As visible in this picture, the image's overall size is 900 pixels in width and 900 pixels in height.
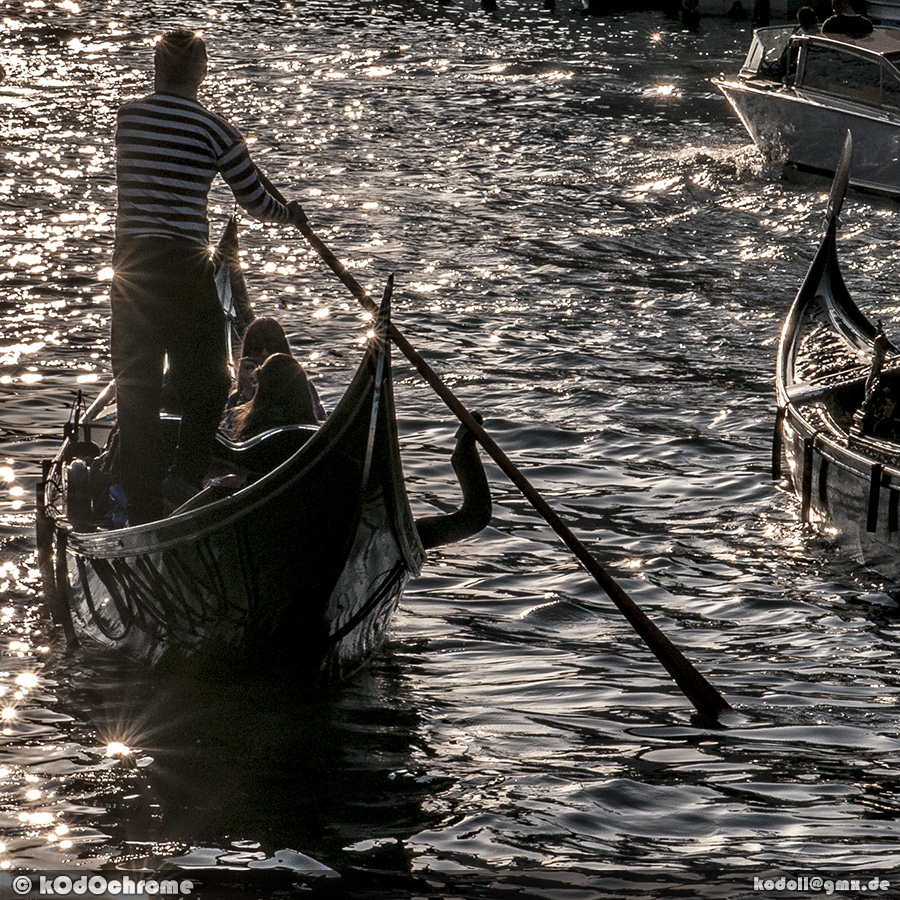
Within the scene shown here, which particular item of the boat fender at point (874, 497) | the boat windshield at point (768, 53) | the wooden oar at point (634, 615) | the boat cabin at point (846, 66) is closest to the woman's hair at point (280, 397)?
the wooden oar at point (634, 615)

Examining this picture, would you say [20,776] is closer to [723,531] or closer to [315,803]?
[315,803]

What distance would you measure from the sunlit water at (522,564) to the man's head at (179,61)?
1775 mm

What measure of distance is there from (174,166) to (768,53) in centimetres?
1013

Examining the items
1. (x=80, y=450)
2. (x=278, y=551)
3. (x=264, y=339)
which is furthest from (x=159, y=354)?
(x=80, y=450)

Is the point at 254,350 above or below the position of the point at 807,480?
above

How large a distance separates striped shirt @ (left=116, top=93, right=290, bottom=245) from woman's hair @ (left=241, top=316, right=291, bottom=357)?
39.6 inches

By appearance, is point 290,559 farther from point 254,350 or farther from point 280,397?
point 254,350

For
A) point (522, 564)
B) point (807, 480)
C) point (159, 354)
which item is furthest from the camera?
point (807, 480)

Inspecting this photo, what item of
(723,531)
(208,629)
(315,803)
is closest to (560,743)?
(315,803)

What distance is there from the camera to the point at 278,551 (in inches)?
172

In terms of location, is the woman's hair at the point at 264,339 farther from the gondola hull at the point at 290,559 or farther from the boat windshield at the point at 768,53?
A: the boat windshield at the point at 768,53

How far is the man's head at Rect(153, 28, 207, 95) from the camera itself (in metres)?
4.41

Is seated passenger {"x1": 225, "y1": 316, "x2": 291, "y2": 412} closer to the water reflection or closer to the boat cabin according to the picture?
the water reflection

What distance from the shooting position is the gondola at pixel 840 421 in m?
6.07
